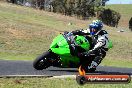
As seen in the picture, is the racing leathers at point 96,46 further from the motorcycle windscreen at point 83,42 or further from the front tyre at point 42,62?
the front tyre at point 42,62

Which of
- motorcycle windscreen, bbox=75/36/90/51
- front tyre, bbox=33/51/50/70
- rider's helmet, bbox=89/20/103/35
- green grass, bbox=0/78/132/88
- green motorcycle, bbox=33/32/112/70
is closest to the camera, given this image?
green grass, bbox=0/78/132/88

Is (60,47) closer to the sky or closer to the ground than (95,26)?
closer to the ground

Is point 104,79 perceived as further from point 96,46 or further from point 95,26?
point 95,26

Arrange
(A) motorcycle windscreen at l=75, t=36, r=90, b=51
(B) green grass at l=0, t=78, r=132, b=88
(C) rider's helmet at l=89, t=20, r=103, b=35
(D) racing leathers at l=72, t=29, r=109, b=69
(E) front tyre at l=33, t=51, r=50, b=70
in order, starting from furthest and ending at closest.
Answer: (E) front tyre at l=33, t=51, r=50, b=70, (A) motorcycle windscreen at l=75, t=36, r=90, b=51, (D) racing leathers at l=72, t=29, r=109, b=69, (C) rider's helmet at l=89, t=20, r=103, b=35, (B) green grass at l=0, t=78, r=132, b=88

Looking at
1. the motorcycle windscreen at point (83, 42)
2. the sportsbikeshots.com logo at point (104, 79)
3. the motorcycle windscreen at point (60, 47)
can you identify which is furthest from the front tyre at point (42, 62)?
the sportsbikeshots.com logo at point (104, 79)

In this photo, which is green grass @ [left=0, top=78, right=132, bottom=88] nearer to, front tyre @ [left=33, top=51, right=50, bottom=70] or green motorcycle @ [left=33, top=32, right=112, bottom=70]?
green motorcycle @ [left=33, top=32, right=112, bottom=70]

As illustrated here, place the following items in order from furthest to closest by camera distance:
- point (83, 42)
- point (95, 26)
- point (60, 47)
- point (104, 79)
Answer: point (83, 42), point (60, 47), point (95, 26), point (104, 79)

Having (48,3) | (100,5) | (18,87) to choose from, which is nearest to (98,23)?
(18,87)

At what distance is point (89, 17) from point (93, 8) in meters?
3.41

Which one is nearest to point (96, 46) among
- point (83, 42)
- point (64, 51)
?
point (83, 42)

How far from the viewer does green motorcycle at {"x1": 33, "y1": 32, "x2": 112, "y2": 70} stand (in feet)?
44.6

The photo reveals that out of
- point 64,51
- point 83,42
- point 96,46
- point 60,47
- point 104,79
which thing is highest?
point 104,79

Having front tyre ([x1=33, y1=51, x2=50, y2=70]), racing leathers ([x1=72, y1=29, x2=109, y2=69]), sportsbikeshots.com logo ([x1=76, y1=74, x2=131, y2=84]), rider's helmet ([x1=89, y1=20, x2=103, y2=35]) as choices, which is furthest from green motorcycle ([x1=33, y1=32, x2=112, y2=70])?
sportsbikeshots.com logo ([x1=76, y1=74, x2=131, y2=84])

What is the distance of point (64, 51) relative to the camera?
1374cm
